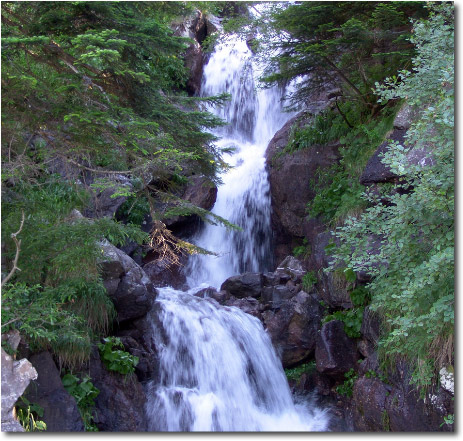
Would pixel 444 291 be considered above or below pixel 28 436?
above

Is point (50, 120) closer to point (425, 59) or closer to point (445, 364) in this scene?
point (425, 59)

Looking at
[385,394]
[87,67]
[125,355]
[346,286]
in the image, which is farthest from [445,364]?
[87,67]

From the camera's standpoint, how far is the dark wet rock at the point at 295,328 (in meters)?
7.72

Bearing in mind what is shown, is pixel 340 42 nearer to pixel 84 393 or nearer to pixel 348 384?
pixel 348 384

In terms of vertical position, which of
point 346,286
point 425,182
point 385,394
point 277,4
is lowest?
point 385,394

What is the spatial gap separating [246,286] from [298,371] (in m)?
1.99

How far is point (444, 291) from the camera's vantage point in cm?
445

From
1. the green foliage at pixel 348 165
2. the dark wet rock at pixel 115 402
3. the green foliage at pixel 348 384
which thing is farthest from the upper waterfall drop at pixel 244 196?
the dark wet rock at pixel 115 402

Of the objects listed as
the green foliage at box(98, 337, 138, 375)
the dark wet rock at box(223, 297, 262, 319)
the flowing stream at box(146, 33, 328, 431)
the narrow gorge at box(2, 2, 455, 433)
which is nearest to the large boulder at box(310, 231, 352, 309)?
the narrow gorge at box(2, 2, 455, 433)

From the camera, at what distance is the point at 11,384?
4.07 m

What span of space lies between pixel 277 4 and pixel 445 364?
6.47 m

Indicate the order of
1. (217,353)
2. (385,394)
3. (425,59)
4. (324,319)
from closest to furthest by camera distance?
(425,59) → (385,394) → (217,353) → (324,319)

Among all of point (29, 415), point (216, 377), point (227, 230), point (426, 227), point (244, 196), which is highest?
point (244, 196)

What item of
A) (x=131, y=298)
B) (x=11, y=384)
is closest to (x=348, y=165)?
(x=131, y=298)
